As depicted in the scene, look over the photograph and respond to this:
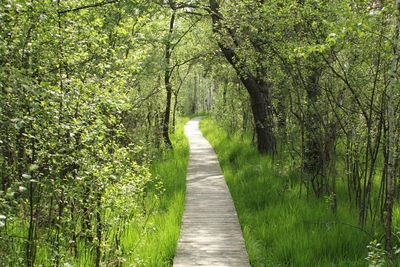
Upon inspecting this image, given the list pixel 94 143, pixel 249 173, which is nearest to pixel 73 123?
pixel 94 143

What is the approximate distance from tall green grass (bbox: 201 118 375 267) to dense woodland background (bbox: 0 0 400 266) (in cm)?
3

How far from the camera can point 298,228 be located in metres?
6.29

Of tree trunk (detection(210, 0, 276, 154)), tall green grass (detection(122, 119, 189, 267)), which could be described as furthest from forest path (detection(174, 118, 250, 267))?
tree trunk (detection(210, 0, 276, 154))

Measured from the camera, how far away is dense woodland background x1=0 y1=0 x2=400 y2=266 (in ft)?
11.7

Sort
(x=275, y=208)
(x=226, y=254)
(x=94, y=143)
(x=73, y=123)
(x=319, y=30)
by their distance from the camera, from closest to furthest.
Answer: (x=73, y=123), (x=94, y=143), (x=226, y=254), (x=319, y=30), (x=275, y=208)

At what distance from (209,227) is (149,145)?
4.96 metres

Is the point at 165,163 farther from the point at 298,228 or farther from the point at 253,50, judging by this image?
the point at 298,228

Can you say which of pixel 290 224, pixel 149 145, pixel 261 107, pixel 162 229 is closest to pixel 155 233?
pixel 162 229

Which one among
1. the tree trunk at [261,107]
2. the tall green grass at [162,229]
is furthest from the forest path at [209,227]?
the tree trunk at [261,107]

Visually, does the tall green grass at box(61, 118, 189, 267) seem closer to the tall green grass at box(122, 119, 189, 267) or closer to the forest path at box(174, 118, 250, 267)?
the tall green grass at box(122, 119, 189, 267)

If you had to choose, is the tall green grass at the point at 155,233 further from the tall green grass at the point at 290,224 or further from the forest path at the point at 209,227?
the tall green grass at the point at 290,224

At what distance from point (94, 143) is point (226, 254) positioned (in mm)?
2631

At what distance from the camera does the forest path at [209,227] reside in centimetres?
554

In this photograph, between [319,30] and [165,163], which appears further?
[165,163]
